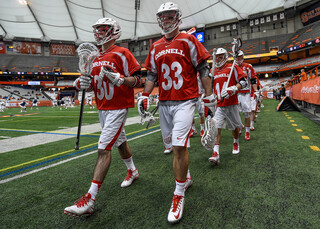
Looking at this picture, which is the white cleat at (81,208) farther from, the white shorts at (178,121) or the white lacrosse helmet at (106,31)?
the white lacrosse helmet at (106,31)

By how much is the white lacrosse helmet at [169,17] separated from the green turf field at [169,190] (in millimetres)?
1936

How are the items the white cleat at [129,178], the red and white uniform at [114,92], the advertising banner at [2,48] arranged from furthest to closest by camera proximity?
the advertising banner at [2,48], the white cleat at [129,178], the red and white uniform at [114,92]

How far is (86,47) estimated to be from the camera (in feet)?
8.16

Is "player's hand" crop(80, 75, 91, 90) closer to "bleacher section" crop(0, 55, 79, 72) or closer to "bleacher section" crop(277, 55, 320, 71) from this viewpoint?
"bleacher section" crop(277, 55, 320, 71)

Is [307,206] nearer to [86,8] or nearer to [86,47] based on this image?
[86,47]

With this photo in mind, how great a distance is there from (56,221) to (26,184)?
123cm

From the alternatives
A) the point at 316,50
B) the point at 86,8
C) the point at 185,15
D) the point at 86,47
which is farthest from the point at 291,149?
the point at 86,8

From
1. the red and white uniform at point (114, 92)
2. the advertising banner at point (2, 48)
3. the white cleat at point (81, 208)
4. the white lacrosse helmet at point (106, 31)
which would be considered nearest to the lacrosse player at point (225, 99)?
the red and white uniform at point (114, 92)

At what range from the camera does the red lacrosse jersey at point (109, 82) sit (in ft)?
7.81

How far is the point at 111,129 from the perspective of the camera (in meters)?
2.26

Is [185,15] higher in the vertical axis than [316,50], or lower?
higher

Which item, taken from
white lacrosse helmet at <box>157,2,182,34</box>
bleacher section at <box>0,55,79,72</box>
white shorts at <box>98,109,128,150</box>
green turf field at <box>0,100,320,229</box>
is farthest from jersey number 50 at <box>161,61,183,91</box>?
bleacher section at <box>0,55,79,72</box>

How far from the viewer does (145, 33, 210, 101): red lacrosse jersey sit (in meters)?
2.06

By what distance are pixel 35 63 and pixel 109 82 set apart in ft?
192
